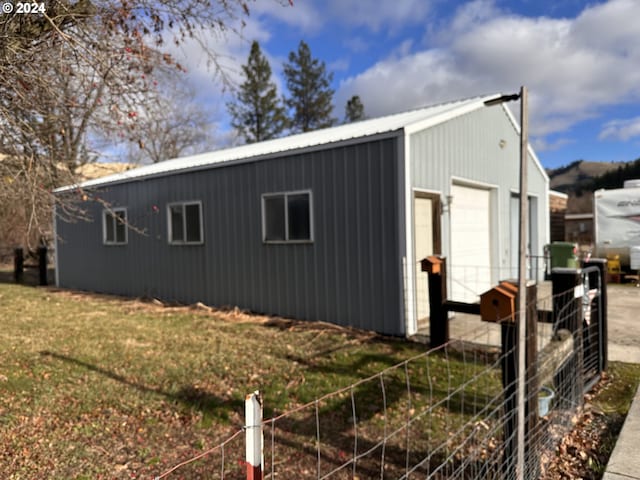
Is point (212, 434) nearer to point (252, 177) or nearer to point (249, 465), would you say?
point (249, 465)

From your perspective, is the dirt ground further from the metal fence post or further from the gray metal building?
the gray metal building

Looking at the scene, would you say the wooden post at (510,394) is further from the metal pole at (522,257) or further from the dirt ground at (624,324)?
the dirt ground at (624,324)

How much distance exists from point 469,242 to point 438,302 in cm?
367

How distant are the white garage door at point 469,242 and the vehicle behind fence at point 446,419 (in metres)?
3.42

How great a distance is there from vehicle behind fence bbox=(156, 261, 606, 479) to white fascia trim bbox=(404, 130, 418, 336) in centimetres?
140

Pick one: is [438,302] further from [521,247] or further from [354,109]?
[354,109]

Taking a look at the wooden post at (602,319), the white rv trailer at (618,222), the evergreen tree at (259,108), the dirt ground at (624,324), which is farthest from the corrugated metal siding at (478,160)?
the evergreen tree at (259,108)

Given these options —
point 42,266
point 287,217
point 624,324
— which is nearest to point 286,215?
point 287,217

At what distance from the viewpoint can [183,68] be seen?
3850mm

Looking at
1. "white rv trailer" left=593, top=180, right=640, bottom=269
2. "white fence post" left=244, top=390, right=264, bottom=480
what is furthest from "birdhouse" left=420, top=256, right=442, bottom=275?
"white rv trailer" left=593, top=180, right=640, bottom=269

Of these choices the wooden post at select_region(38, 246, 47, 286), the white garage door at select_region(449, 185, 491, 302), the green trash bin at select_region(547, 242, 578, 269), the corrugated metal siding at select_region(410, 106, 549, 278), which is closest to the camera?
the corrugated metal siding at select_region(410, 106, 549, 278)

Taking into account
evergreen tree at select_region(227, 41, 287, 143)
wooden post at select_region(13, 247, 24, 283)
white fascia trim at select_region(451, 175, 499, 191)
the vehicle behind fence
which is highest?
evergreen tree at select_region(227, 41, 287, 143)

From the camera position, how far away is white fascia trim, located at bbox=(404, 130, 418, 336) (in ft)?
21.2

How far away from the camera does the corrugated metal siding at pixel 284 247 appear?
6754 mm
